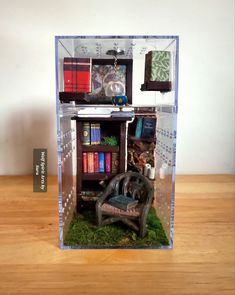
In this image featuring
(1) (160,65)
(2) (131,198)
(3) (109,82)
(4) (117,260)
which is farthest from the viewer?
(3) (109,82)

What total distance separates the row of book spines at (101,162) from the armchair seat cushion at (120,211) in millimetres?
244

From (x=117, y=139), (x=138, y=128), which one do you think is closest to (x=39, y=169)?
(x=117, y=139)

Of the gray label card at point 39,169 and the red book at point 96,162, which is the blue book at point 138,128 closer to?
the red book at point 96,162

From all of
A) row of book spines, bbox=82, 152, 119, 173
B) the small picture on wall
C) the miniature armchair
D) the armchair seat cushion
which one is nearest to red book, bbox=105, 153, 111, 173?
row of book spines, bbox=82, 152, 119, 173

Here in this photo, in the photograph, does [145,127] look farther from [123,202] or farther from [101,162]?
[123,202]

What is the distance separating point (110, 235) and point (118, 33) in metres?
1.40

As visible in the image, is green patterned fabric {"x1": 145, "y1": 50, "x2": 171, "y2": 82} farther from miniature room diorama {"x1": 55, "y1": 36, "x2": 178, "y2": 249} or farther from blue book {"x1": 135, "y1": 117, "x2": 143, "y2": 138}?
blue book {"x1": 135, "y1": 117, "x2": 143, "y2": 138}

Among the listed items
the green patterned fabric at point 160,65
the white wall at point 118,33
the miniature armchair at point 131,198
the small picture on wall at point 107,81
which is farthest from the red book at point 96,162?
the white wall at point 118,33

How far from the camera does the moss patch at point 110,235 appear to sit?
1.08m

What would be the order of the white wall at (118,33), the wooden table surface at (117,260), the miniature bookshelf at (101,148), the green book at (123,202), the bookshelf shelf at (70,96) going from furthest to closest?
1. the white wall at (118,33)
2. the miniature bookshelf at (101,148)
3. the green book at (123,202)
4. the bookshelf shelf at (70,96)
5. the wooden table surface at (117,260)

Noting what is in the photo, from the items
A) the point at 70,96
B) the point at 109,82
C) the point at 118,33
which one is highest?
the point at 118,33

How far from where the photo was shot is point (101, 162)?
1.38 metres

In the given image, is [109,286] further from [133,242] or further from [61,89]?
[61,89]

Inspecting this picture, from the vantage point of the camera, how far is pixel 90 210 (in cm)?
142
